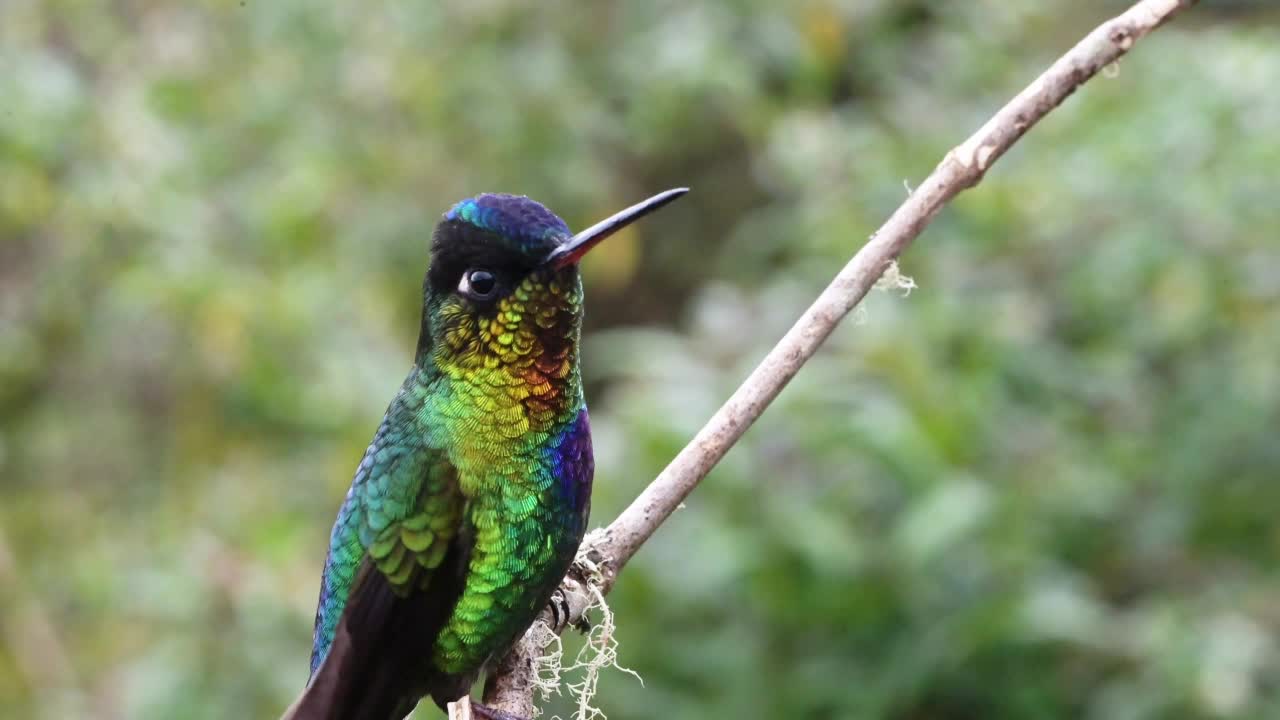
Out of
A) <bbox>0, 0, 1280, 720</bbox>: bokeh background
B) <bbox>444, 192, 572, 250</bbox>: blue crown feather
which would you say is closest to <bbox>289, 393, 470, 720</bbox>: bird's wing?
<bbox>444, 192, 572, 250</bbox>: blue crown feather

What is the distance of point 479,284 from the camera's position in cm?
230

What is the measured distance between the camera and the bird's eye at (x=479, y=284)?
7.52 ft

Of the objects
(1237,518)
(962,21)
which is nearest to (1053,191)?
(1237,518)

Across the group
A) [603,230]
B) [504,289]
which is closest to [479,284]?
[504,289]

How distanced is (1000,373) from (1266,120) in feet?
3.35

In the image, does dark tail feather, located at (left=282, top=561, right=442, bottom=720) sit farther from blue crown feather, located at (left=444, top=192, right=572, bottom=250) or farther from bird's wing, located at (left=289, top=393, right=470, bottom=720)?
blue crown feather, located at (left=444, top=192, right=572, bottom=250)

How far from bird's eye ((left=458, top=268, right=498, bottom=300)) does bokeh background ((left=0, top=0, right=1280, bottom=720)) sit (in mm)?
1424

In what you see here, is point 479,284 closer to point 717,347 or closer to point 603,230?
point 603,230

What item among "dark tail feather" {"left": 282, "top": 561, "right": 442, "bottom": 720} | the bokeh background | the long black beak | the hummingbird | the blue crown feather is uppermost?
the bokeh background

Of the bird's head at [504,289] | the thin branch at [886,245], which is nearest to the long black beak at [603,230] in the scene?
the bird's head at [504,289]

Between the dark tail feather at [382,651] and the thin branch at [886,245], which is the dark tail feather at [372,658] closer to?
the dark tail feather at [382,651]

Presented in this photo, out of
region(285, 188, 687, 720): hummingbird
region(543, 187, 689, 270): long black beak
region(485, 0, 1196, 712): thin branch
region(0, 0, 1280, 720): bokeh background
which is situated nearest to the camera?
region(543, 187, 689, 270): long black beak

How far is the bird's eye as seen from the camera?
2.29 meters

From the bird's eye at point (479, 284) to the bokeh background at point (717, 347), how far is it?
1424 millimetres
